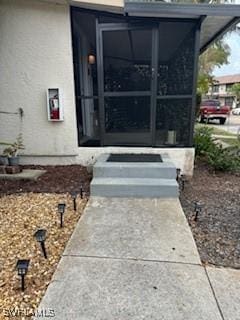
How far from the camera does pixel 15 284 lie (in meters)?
2.35

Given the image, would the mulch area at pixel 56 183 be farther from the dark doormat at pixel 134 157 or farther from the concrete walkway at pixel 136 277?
the concrete walkway at pixel 136 277

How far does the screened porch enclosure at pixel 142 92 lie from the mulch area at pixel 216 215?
1000mm

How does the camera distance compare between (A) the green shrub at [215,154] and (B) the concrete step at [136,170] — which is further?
(A) the green shrub at [215,154]

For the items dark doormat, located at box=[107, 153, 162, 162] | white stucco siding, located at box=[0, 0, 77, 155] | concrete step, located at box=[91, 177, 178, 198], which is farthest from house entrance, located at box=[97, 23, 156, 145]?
concrete step, located at box=[91, 177, 178, 198]

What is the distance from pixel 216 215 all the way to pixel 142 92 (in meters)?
2.78

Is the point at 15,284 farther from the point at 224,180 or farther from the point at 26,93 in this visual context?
the point at 224,180

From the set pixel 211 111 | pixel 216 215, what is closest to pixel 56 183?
pixel 216 215

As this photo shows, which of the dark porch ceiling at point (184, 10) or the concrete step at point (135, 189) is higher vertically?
the dark porch ceiling at point (184, 10)

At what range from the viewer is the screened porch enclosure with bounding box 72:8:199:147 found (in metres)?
5.34

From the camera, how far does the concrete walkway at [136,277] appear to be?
2070 mm

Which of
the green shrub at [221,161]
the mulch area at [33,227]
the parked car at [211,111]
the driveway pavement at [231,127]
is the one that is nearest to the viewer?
the mulch area at [33,227]

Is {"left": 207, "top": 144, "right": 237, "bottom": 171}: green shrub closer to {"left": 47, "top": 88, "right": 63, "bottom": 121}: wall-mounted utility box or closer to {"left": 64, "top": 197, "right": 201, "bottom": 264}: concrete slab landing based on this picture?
{"left": 64, "top": 197, "right": 201, "bottom": 264}: concrete slab landing

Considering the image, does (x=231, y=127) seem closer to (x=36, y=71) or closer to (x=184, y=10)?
(x=184, y=10)

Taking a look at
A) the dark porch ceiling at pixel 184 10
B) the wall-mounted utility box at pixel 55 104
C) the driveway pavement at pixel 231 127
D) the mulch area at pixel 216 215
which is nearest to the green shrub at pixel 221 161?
the mulch area at pixel 216 215
